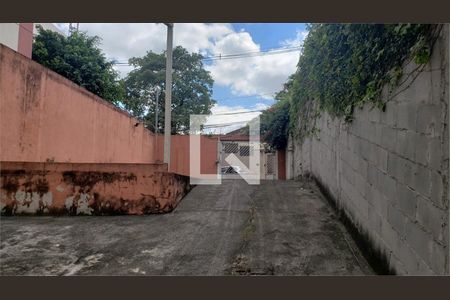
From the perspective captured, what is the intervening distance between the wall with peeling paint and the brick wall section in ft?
9.94

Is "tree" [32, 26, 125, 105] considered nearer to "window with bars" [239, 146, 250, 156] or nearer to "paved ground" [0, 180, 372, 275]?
"paved ground" [0, 180, 372, 275]

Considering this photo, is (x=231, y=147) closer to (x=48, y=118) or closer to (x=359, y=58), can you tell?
(x=48, y=118)

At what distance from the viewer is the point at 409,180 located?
2674 mm

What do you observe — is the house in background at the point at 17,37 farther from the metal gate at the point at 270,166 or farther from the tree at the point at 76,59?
the metal gate at the point at 270,166

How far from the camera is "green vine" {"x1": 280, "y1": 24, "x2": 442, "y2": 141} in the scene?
262cm

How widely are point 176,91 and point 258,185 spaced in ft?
60.8

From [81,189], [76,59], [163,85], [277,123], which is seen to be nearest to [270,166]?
[277,123]

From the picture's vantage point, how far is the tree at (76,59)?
11.6 m

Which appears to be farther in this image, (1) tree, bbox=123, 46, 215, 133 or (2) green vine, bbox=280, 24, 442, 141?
(1) tree, bbox=123, 46, 215, 133

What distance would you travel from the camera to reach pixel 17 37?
11000mm

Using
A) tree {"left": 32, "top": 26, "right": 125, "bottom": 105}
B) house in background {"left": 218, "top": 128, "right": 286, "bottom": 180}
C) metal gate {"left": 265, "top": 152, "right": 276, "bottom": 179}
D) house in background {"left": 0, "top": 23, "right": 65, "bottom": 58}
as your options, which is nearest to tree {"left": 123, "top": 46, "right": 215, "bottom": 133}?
house in background {"left": 218, "top": 128, "right": 286, "bottom": 180}

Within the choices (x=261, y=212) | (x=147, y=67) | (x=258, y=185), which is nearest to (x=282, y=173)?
(x=258, y=185)

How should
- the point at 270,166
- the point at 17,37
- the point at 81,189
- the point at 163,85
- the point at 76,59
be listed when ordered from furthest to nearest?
the point at 163,85 < the point at 270,166 < the point at 76,59 < the point at 17,37 < the point at 81,189

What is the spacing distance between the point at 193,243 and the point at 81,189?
2373 mm
